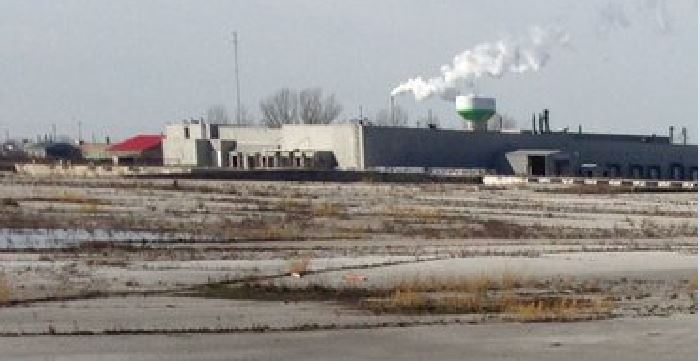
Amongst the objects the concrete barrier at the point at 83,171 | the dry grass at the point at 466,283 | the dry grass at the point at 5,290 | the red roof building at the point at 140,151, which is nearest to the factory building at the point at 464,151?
the concrete barrier at the point at 83,171

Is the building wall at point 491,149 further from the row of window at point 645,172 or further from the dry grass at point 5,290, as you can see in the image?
the dry grass at point 5,290

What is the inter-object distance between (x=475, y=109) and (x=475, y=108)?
16 cm

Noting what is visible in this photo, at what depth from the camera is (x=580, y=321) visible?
18.6 meters

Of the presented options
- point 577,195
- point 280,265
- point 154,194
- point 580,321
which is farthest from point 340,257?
point 577,195

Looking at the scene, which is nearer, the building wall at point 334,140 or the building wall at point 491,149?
the building wall at point 334,140

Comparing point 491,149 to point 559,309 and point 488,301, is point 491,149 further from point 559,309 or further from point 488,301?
point 559,309

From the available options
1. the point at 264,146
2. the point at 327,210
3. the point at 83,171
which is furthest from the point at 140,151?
the point at 327,210

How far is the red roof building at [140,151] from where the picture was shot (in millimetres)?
138100

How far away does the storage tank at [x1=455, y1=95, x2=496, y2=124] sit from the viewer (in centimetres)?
11612

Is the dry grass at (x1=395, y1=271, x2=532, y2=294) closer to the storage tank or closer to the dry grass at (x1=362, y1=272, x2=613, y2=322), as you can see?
the dry grass at (x1=362, y1=272, x2=613, y2=322)

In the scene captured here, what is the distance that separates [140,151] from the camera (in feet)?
464

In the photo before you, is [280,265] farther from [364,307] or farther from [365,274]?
[364,307]

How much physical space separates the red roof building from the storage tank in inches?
1500

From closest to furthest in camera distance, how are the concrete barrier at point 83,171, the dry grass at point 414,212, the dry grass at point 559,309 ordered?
the dry grass at point 559,309, the dry grass at point 414,212, the concrete barrier at point 83,171
